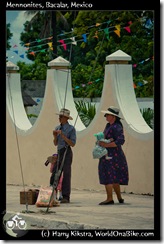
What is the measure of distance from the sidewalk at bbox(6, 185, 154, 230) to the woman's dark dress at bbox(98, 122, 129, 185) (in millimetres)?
400

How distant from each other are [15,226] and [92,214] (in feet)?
6.53

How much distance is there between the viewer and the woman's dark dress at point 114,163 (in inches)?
579

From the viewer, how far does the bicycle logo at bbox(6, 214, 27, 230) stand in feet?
39.9

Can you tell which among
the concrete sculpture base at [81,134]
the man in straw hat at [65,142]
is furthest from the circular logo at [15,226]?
the concrete sculpture base at [81,134]

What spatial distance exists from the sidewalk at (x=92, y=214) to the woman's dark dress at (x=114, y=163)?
1.31 feet

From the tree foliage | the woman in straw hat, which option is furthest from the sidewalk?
the tree foliage

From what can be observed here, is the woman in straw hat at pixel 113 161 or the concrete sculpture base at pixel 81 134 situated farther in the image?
the concrete sculpture base at pixel 81 134

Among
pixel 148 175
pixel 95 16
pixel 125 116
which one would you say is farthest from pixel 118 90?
pixel 95 16

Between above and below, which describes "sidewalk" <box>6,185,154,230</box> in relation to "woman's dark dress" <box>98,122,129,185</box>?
below

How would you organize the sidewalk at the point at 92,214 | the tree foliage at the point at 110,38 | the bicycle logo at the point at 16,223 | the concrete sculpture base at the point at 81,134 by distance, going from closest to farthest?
the bicycle logo at the point at 16,223 → the sidewalk at the point at 92,214 → the concrete sculpture base at the point at 81,134 → the tree foliage at the point at 110,38

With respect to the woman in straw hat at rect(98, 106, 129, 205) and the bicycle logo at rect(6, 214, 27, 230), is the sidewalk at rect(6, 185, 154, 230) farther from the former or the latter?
the bicycle logo at rect(6, 214, 27, 230)

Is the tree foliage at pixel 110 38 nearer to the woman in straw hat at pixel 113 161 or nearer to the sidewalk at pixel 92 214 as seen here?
the sidewalk at pixel 92 214

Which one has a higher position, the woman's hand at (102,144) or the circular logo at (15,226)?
the woman's hand at (102,144)

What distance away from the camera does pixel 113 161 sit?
1484cm
